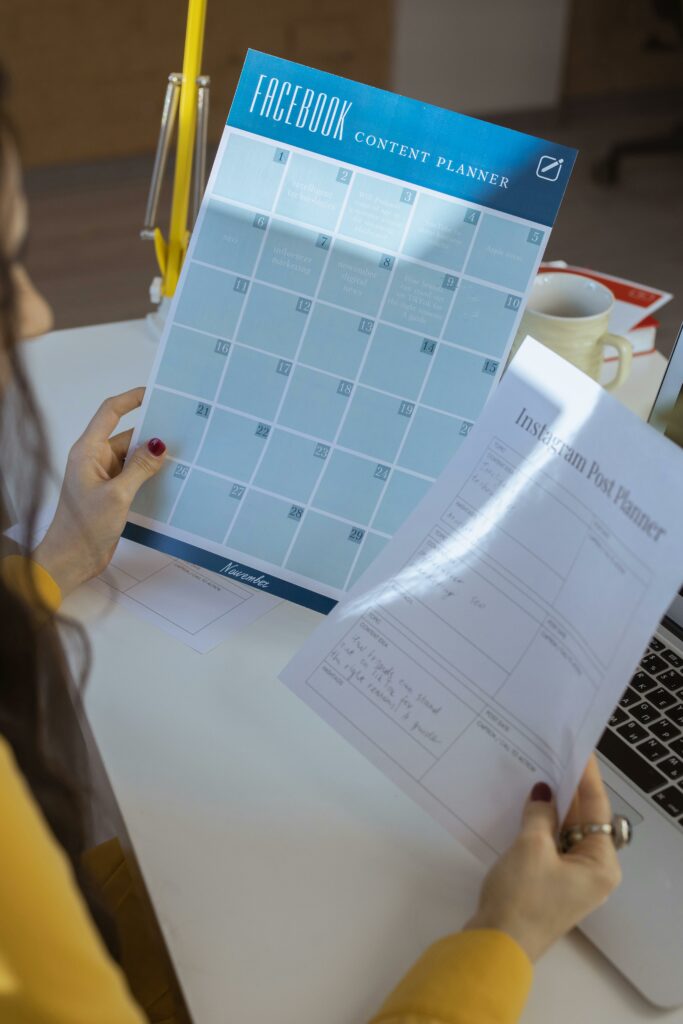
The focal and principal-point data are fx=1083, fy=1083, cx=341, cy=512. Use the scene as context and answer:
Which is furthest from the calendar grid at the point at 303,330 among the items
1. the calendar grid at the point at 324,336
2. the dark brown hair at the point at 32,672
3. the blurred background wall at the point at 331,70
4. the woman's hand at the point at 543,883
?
the blurred background wall at the point at 331,70

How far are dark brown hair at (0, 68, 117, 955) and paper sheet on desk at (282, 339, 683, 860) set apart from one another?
0.55 ft

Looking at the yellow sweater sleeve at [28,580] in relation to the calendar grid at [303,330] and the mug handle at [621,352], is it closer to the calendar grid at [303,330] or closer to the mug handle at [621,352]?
the calendar grid at [303,330]

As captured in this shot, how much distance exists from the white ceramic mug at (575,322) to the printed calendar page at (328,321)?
0.15 meters

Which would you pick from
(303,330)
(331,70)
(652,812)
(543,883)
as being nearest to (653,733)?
(652,812)

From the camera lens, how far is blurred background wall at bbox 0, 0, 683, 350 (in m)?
3.02

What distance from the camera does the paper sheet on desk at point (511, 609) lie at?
2.12 ft

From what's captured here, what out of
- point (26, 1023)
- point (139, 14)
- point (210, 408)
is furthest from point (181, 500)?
point (139, 14)

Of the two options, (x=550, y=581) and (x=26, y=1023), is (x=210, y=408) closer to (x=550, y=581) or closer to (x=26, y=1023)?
(x=550, y=581)

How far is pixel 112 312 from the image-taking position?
2.77m

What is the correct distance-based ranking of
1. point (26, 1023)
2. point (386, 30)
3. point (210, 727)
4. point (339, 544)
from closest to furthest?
point (26, 1023)
point (210, 727)
point (339, 544)
point (386, 30)

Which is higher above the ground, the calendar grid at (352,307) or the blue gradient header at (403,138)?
the blue gradient header at (403,138)

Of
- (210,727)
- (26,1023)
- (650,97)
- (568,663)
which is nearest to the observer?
(26,1023)

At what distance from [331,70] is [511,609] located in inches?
121

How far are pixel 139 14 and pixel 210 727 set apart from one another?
9.28 feet
